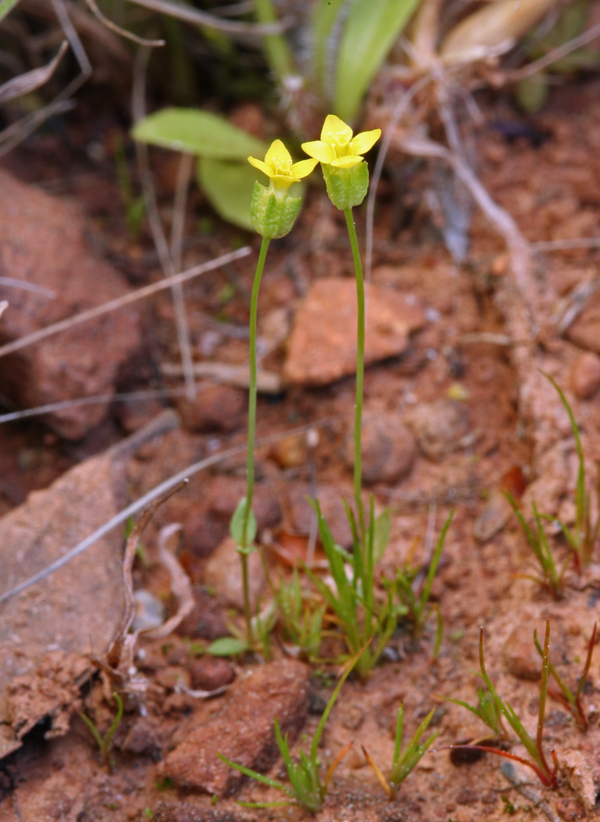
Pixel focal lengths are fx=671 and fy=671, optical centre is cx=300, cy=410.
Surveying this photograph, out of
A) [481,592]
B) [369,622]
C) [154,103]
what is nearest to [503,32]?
[154,103]

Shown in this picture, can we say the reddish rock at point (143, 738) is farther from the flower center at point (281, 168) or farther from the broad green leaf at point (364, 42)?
the broad green leaf at point (364, 42)

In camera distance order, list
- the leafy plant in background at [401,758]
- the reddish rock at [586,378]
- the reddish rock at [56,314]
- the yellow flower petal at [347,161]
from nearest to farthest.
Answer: the yellow flower petal at [347,161] < the leafy plant in background at [401,758] < the reddish rock at [586,378] < the reddish rock at [56,314]

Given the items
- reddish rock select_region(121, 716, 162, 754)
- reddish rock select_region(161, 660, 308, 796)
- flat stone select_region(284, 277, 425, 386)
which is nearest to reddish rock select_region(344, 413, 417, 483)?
flat stone select_region(284, 277, 425, 386)

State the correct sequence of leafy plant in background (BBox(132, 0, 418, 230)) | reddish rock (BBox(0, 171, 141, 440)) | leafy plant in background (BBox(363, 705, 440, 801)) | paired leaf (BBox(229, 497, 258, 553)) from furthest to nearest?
leafy plant in background (BBox(132, 0, 418, 230)) → reddish rock (BBox(0, 171, 141, 440)) → paired leaf (BBox(229, 497, 258, 553)) → leafy plant in background (BBox(363, 705, 440, 801))

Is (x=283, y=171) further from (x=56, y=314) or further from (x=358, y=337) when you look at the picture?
(x=56, y=314)

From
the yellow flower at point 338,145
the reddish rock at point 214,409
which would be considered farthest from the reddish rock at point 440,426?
the yellow flower at point 338,145

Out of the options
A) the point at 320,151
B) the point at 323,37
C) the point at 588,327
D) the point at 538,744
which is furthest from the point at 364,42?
the point at 538,744

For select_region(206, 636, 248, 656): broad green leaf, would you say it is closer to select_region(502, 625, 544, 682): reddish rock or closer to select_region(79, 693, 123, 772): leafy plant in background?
select_region(79, 693, 123, 772): leafy plant in background
